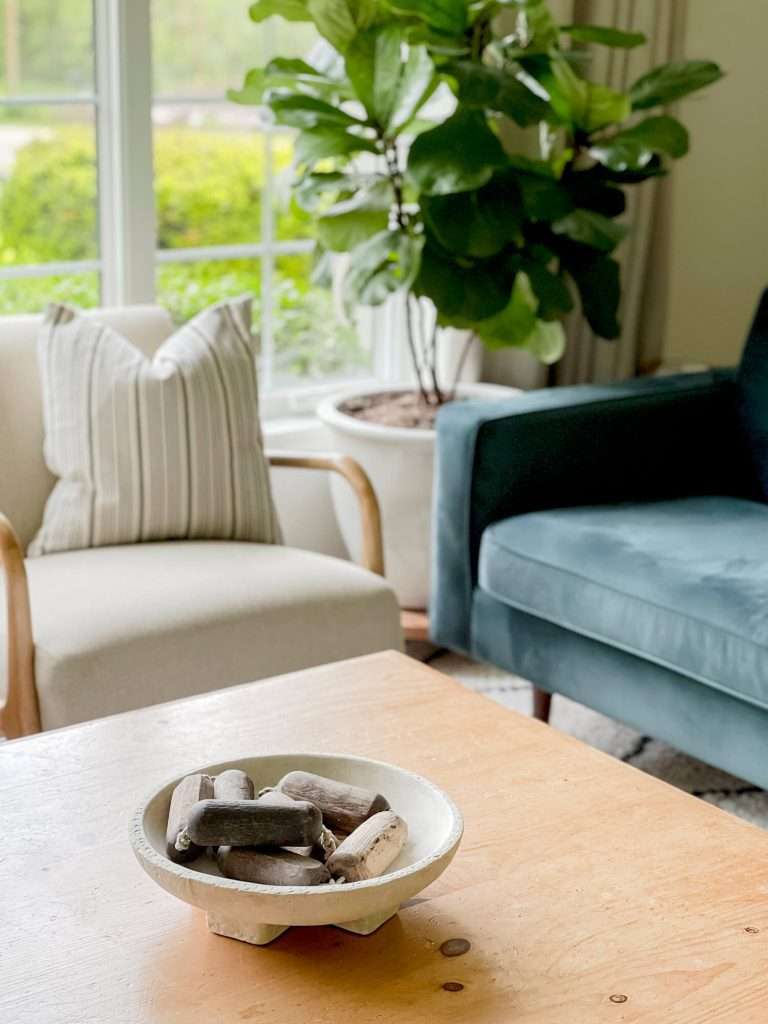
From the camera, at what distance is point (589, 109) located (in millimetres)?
3174

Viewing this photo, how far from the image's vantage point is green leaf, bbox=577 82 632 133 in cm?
313

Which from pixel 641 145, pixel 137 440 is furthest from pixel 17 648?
pixel 641 145

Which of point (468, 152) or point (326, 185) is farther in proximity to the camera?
point (326, 185)

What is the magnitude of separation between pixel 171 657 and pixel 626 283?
2041 millimetres

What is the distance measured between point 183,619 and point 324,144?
3.89 feet

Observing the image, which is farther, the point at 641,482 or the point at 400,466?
the point at 400,466

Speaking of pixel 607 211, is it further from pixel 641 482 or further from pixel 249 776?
pixel 249 776

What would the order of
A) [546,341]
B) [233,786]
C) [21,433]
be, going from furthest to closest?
1. [546,341]
2. [21,433]
3. [233,786]

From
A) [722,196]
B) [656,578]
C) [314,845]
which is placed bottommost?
[656,578]

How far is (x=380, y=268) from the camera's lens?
125 inches

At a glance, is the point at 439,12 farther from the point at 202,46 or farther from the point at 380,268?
the point at 202,46

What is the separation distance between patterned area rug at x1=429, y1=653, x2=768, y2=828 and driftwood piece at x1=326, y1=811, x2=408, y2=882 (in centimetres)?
117

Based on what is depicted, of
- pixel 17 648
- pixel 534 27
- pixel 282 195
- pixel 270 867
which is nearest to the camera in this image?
pixel 270 867

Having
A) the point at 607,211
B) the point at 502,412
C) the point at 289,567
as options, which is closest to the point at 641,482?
the point at 502,412
